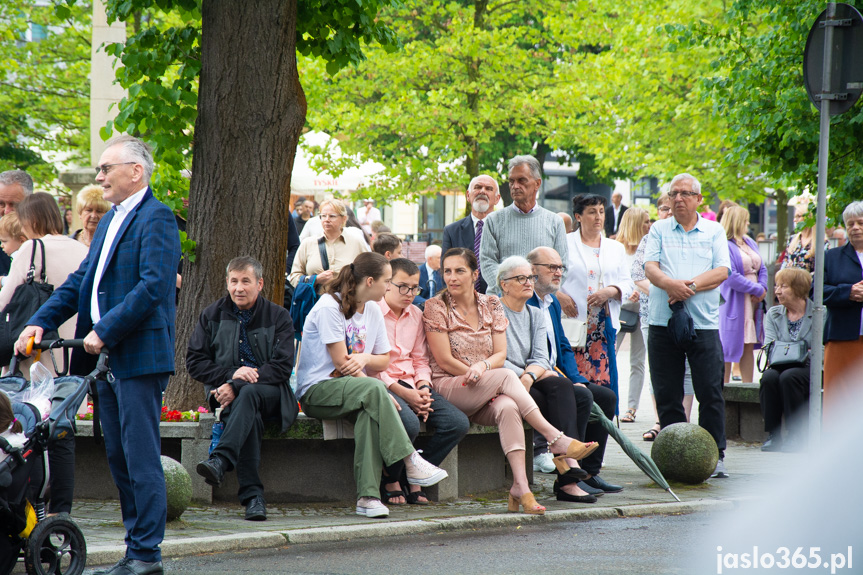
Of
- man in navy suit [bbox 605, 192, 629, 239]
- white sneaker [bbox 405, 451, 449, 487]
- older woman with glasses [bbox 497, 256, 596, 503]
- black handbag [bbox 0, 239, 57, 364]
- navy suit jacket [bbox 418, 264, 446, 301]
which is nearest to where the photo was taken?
black handbag [bbox 0, 239, 57, 364]

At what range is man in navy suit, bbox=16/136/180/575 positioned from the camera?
18.9ft

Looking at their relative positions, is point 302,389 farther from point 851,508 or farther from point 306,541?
point 851,508

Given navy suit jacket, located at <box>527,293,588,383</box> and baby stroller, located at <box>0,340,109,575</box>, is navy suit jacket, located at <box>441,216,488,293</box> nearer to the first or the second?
navy suit jacket, located at <box>527,293,588,383</box>

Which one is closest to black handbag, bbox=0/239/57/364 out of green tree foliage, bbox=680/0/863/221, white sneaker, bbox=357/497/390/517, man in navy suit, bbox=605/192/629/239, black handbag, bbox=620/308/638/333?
white sneaker, bbox=357/497/390/517

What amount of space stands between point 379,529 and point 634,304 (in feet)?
21.2

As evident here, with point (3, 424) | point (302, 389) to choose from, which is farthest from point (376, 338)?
point (3, 424)

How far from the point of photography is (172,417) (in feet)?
27.3

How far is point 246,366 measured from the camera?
7766 millimetres

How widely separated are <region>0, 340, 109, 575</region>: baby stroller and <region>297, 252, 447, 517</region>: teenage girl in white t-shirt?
7.14 feet

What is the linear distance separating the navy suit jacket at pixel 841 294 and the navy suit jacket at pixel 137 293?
635 cm

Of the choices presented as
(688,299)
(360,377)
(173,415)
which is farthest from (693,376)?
(173,415)

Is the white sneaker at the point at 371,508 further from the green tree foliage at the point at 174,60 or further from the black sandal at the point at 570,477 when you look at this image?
the green tree foliage at the point at 174,60

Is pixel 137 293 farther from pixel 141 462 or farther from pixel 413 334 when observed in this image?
pixel 413 334

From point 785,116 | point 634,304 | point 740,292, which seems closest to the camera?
point 785,116
